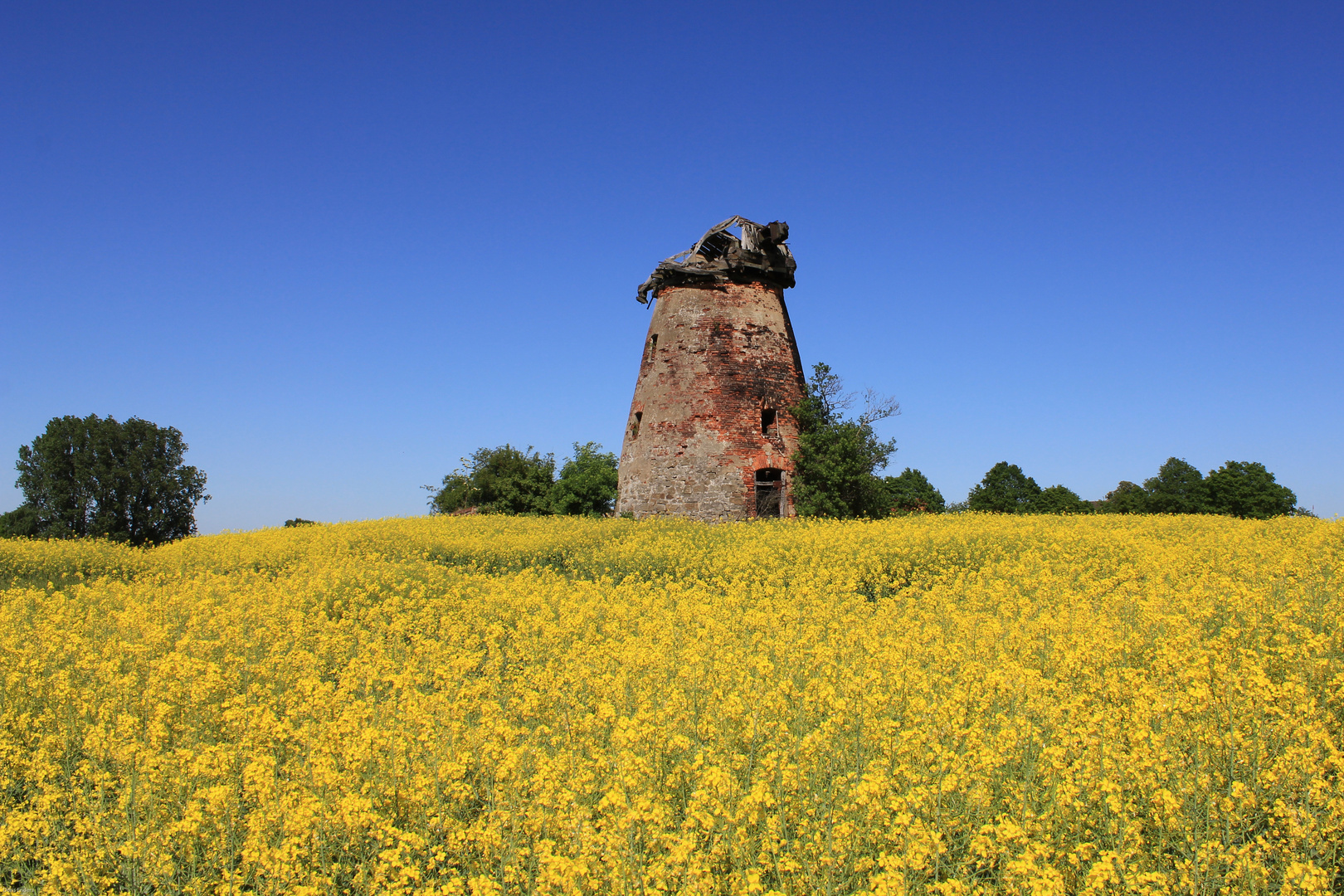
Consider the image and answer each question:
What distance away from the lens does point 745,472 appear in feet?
57.3

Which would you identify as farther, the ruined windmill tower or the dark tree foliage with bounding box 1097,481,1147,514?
the dark tree foliage with bounding box 1097,481,1147,514

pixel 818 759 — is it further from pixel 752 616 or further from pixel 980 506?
pixel 980 506

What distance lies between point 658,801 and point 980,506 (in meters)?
46.2

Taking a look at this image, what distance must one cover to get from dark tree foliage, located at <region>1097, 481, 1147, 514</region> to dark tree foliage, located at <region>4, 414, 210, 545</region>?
49.4 m

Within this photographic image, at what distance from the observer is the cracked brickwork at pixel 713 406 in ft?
57.1

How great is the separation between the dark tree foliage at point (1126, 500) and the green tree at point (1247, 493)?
3770 mm

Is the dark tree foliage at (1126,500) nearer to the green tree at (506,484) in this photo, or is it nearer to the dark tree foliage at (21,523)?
the green tree at (506,484)

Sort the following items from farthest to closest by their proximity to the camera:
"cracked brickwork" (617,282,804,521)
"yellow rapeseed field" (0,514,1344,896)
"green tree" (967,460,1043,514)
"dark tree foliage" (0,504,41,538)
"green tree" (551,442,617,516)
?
1. "green tree" (967,460,1043,514)
2. "dark tree foliage" (0,504,41,538)
3. "green tree" (551,442,617,516)
4. "cracked brickwork" (617,282,804,521)
5. "yellow rapeseed field" (0,514,1344,896)

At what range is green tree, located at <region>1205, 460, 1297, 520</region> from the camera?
3553cm

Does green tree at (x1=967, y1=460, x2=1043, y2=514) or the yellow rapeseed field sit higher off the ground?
green tree at (x1=967, y1=460, x2=1043, y2=514)

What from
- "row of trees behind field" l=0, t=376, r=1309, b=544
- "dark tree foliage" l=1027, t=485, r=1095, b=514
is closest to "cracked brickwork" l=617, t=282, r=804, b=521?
"row of trees behind field" l=0, t=376, r=1309, b=544

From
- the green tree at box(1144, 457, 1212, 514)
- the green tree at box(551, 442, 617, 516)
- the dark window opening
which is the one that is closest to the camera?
the dark window opening

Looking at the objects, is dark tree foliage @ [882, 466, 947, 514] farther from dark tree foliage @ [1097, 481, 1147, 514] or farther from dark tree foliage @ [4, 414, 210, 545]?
dark tree foliage @ [4, 414, 210, 545]

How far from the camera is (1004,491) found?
151 ft
